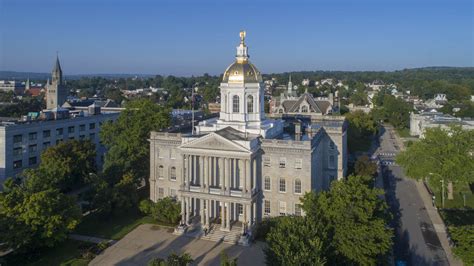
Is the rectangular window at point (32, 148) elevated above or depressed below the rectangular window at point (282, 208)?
above

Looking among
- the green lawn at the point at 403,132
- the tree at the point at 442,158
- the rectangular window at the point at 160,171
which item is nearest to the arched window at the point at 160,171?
the rectangular window at the point at 160,171

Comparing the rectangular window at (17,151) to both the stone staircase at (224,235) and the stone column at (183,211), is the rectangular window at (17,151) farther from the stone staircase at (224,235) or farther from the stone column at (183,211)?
the stone staircase at (224,235)

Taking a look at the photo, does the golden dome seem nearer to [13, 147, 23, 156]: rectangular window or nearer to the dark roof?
the dark roof

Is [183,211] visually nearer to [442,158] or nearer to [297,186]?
[297,186]

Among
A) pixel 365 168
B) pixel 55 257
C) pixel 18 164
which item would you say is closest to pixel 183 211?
pixel 55 257

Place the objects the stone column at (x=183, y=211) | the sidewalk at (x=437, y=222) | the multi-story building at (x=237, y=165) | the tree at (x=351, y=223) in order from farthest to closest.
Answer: the stone column at (x=183, y=211), the multi-story building at (x=237, y=165), the sidewalk at (x=437, y=222), the tree at (x=351, y=223)

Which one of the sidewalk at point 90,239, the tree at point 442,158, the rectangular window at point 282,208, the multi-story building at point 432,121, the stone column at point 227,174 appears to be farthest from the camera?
the multi-story building at point 432,121
